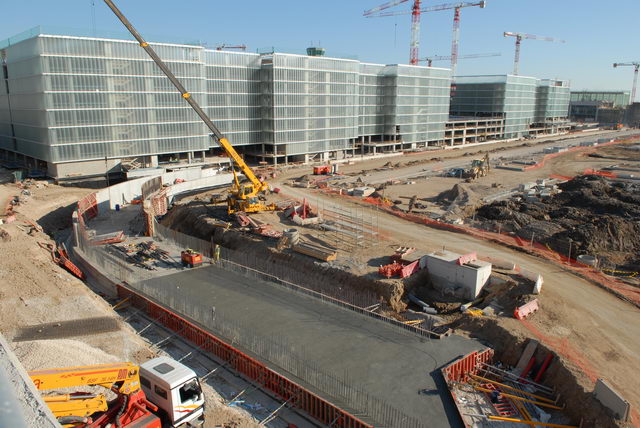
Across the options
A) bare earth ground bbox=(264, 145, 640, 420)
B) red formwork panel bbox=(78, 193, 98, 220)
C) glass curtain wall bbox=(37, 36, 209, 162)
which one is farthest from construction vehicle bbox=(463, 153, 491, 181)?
red formwork panel bbox=(78, 193, 98, 220)

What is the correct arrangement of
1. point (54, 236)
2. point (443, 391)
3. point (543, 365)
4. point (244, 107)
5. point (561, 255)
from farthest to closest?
point (244, 107), point (54, 236), point (561, 255), point (543, 365), point (443, 391)

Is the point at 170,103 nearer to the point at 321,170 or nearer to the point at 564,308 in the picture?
the point at 321,170

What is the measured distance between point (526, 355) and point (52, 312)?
2346cm

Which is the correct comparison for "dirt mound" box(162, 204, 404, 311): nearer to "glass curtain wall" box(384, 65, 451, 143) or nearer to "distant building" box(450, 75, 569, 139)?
"glass curtain wall" box(384, 65, 451, 143)

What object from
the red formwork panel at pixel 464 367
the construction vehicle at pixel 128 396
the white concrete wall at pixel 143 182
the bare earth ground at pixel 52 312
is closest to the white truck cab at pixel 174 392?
the construction vehicle at pixel 128 396

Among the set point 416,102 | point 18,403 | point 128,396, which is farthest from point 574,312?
point 416,102

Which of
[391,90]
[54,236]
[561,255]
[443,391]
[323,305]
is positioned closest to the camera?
[443,391]

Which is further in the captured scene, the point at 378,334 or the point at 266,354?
the point at 378,334

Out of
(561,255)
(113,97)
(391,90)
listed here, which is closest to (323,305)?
(561,255)

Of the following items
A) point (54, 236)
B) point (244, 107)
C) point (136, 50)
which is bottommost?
point (54, 236)

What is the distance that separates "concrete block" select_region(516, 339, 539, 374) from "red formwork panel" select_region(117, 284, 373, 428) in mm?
8436

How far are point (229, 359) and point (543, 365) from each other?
1367cm

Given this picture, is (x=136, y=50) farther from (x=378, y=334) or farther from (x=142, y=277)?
(x=378, y=334)

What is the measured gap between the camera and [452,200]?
51.4 meters
